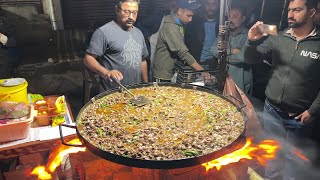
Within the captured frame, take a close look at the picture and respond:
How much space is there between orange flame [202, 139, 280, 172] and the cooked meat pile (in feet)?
0.83

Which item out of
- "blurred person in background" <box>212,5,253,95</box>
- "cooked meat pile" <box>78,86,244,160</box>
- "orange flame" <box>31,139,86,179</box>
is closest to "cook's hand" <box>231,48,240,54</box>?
"blurred person in background" <box>212,5,253,95</box>

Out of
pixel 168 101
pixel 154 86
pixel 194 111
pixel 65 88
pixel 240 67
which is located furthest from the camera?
pixel 65 88

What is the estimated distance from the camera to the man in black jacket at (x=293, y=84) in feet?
14.1

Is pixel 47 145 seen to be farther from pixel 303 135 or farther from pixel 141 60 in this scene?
pixel 303 135

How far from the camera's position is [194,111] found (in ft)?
10.7

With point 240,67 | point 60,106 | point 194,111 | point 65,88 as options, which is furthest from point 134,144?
point 65,88

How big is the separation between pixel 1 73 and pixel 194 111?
21.2 ft

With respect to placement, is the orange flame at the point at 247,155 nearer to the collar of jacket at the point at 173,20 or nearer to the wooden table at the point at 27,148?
the wooden table at the point at 27,148

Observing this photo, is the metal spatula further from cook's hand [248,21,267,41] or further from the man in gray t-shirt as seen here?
cook's hand [248,21,267,41]

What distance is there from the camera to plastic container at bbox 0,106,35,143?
322 centimetres

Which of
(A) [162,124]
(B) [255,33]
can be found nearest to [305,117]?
(B) [255,33]

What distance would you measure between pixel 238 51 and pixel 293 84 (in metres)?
1.63

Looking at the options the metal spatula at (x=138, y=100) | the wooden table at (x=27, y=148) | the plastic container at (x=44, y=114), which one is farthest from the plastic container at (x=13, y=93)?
the metal spatula at (x=138, y=100)

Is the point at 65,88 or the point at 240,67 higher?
A: the point at 240,67
